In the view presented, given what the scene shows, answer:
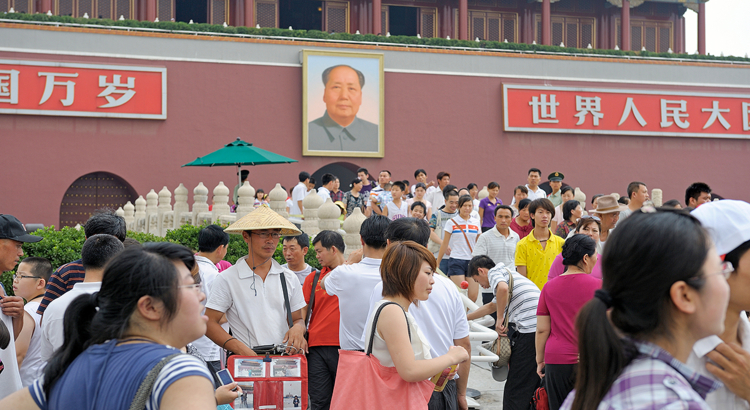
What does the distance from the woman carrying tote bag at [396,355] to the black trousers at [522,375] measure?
1.67 metres

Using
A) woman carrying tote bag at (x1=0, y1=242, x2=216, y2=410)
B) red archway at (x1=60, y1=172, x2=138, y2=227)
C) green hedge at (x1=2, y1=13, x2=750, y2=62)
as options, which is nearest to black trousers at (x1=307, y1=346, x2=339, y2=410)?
woman carrying tote bag at (x1=0, y1=242, x2=216, y2=410)

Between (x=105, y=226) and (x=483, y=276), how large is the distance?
9.61 feet

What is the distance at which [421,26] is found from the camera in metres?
21.0

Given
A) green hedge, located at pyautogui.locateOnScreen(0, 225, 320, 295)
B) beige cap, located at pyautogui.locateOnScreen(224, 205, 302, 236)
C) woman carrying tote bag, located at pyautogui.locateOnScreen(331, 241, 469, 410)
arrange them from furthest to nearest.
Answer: green hedge, located at pyautogui.locateOnScreen(0, 225, 320, 295) < beige cap, located at pyautogui.locateOnScreen(224, 205, 302, 236) < woman carrying tote bag, located at pyautogui.locateOnScreen(331, 241, 469, 410)

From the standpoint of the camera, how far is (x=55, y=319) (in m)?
2.91

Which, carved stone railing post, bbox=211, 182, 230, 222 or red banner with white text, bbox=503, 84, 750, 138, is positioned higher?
red banner with white text, bbox=503, 84, 750, 138

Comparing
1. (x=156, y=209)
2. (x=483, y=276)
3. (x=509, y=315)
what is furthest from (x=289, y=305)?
(x=156, y=209)

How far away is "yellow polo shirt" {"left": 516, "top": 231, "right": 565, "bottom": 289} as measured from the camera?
5.64 metres

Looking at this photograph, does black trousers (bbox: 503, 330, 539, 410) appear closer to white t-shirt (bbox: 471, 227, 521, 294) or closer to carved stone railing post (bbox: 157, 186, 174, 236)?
white t-shirt (bbox: 471, 227, 521, 294)

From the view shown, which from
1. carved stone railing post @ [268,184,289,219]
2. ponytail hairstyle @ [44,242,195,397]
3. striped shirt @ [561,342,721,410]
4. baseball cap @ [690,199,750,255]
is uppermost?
carved stone railing post @ [268,184,289,219]

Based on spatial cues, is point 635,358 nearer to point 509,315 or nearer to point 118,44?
point 509,315

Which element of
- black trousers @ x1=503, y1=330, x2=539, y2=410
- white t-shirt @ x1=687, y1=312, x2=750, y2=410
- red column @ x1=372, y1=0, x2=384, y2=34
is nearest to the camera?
white t-shirt @ x1=687, y1=312, x2=750, y2=410

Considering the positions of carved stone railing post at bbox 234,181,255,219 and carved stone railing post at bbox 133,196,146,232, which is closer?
carved stone railing post at bbox 234,181,255,219

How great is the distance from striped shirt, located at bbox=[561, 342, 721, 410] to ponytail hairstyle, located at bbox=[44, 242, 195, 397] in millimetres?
1113
